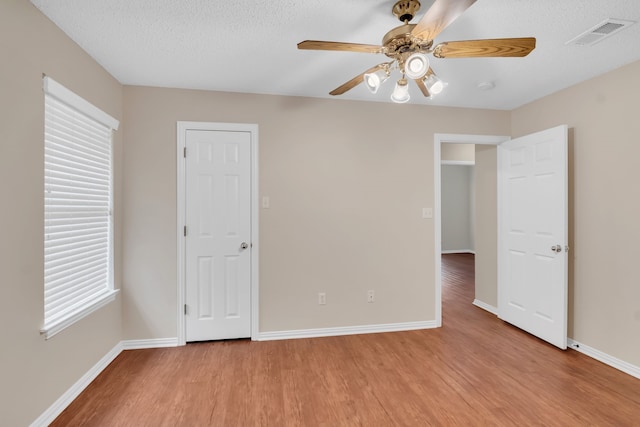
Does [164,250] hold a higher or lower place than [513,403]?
higher

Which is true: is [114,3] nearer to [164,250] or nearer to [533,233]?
[164,250]

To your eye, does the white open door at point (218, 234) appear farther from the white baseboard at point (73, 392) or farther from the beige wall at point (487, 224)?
the beige wall at point (487, 224)

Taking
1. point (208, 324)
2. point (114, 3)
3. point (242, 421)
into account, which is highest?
point (114, 3)

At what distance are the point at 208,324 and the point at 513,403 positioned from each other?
2.51m

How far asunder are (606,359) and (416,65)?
2.89 metres

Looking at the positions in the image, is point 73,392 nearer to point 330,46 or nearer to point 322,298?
point 322,298

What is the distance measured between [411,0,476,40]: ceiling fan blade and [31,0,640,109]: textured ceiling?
379mm

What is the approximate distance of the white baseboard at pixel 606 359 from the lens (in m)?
2.39

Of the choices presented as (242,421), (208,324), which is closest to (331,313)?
(208,324)

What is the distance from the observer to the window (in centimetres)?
191

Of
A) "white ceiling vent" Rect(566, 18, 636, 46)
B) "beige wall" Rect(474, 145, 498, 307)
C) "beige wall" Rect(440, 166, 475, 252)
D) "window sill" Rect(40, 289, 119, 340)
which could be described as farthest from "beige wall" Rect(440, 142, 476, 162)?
"window sill" Rect(40, 289, 119, 340)

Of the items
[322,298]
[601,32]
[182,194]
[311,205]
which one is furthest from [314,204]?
[601,32]

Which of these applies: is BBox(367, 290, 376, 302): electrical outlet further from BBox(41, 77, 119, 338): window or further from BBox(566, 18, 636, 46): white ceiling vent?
BBox(566, 18, 636, 46): white ceiling vent

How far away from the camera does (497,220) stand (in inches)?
145
